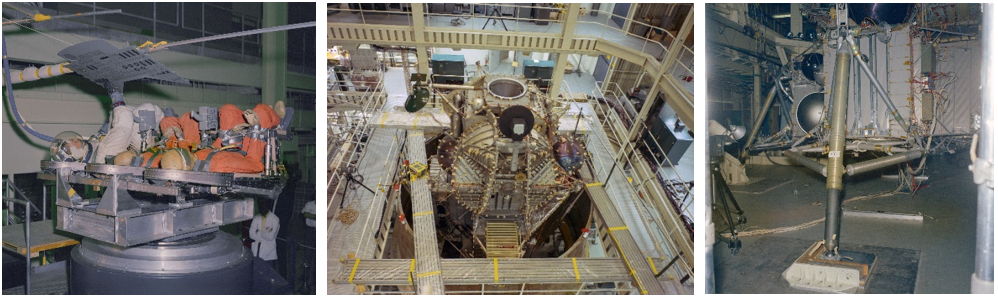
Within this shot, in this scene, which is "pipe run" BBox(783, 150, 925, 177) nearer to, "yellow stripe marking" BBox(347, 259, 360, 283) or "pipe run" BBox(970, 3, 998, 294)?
"pipe run" BBox(970, 3, 998, 294)

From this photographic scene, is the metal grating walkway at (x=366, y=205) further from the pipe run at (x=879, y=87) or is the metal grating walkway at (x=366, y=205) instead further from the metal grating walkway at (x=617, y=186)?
the pipe run at (x=879, y=87)

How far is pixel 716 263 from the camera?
11.5ft

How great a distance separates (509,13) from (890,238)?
3301 millimetres

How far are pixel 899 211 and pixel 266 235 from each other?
4.93 meters

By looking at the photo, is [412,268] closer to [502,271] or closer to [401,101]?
[502,271]

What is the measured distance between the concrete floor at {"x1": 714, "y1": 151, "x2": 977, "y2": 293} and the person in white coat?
373cm

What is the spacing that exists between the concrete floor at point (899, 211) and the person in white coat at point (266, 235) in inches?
147

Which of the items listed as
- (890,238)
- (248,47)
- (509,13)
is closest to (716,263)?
(890,238)

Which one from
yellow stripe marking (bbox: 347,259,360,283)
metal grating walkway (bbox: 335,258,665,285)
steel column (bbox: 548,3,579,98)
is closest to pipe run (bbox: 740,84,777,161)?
metal grating walkway (bbox: 335,258,665,285)

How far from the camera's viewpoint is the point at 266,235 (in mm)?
4719

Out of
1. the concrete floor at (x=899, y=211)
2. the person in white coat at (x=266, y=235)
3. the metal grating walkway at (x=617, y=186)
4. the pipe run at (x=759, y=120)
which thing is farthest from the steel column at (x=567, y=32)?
the person in white coat at (x=266, y=235)

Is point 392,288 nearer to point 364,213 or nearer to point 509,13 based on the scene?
point 364,213

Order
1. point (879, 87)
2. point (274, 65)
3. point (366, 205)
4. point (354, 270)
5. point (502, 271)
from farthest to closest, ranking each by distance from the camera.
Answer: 1. point (274, 65)
2. point (366, 205)
3. point (502, 271)
4. point (354, 270)
5. point (879, 87)

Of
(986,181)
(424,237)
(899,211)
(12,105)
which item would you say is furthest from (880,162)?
(12,105)
